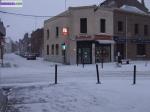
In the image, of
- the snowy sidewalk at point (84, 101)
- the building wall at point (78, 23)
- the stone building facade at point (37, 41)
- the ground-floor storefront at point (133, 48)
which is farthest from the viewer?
the stone building facade at point (37, 41)

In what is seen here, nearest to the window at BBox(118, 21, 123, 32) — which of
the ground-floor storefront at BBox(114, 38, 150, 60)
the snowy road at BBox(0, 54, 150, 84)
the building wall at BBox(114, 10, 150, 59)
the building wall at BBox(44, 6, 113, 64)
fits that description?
the building wall at BBox(114, 10, 150, 59)

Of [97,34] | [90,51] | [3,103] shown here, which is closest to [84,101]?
[3,103]

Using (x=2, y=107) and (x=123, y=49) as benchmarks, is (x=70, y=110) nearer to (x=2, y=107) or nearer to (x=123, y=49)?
(x=2, y=107)

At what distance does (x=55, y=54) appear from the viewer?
209 feet

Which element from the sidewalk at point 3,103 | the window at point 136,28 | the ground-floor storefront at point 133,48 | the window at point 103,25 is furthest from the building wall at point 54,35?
the sidewalk at point 3,103

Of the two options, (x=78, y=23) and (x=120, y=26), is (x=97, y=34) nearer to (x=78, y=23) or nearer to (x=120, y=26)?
(x=78, y=23)

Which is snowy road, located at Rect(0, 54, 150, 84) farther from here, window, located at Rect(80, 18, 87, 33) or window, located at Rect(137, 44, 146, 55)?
window, located at Rect(137, 44, 146, 55)

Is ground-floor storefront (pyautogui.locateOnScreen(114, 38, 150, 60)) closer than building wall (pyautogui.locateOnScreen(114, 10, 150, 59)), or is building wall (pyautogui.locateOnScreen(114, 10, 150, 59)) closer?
building wall (pyautogui.locateOnScreen(114, 10, 150, 59))

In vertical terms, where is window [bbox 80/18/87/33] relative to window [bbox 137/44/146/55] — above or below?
above

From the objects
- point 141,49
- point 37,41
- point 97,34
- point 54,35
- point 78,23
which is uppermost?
point 78,23

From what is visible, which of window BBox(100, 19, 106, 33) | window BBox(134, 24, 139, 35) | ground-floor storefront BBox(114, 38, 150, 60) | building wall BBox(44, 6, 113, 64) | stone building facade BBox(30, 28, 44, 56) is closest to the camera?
building wall BBox(44, 6, 113, 64)

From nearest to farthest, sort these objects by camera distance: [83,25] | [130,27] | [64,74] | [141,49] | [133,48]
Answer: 1. [64,74]
2. [83,25]
3. [130,27]
4. [133,48]
5. [141,49]

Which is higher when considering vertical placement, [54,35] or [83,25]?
[83,25]

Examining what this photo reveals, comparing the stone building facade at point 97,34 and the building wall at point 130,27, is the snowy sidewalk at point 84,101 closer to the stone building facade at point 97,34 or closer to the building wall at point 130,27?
the stone building facade at point 97,34
